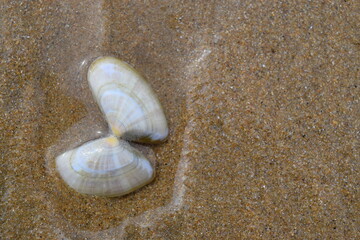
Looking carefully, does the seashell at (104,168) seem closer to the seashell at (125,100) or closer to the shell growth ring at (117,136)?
the shell growth ring at (117,136)

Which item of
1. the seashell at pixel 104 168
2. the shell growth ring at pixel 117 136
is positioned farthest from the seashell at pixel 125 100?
the seashell at pixel 104 168

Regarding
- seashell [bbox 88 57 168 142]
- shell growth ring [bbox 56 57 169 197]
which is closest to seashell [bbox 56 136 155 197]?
shell growth ring [bbox 56 57 169 197]

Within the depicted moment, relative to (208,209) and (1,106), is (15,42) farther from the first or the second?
(208,209)

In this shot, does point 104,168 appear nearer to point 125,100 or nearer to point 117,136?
point 117,136

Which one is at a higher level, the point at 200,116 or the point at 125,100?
the point at 125,100

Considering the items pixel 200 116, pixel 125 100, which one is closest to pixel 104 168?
pixel 125 100

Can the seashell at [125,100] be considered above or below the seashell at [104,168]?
above
